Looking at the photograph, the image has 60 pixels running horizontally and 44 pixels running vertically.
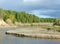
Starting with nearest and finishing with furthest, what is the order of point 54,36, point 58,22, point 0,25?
point 54,36
point 58,22
point 0,25

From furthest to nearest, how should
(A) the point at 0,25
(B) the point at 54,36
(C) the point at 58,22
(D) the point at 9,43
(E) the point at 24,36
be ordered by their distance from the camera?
(A) the point at 0,25
(C) the point at 58,22
(E) the point at 24,36
(B) the point at 54,36
(D) the point at 9,43

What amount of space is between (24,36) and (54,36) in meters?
8.23

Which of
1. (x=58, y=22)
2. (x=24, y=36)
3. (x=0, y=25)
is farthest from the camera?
(x=0, y=25)

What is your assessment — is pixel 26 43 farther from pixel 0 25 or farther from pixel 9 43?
pixel 0 25

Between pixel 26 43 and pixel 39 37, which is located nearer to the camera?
pixel 26 43

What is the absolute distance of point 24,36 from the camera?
59469 millimetres

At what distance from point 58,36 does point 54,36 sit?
0.97 m

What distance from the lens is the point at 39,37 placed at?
5697cm

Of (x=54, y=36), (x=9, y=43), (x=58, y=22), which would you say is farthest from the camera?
(x=58, y=22)

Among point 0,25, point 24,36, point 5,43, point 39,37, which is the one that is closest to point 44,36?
point 39,37

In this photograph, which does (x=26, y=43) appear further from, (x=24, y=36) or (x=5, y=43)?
(x=24, y=36)

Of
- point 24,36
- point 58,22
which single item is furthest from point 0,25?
point 24,36

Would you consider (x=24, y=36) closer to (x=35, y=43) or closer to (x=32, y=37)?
(x=32, y=37)

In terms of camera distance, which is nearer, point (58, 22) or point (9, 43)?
point (9, 43)
